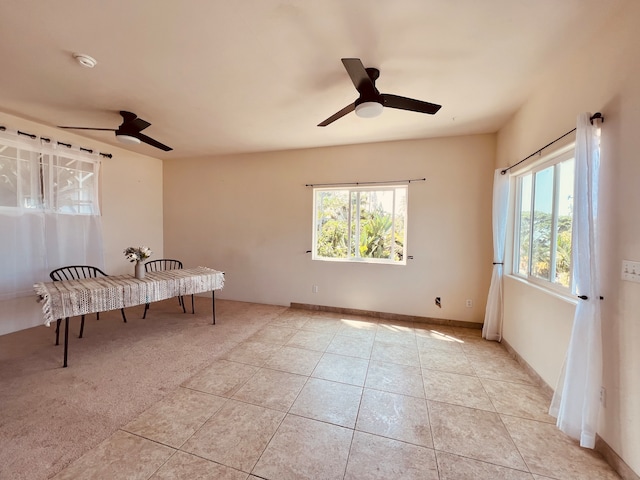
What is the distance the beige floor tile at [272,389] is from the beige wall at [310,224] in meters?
1.91

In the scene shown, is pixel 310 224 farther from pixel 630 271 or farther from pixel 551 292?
pixel 630 271

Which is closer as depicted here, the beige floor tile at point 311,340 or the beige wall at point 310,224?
the beige floor tile at point 311,340

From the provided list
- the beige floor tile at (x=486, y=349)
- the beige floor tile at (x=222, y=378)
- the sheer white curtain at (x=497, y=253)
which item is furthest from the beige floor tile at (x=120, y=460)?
the sheer white curtain at (x=497, y=253)

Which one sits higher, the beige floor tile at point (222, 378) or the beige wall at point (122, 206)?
the beige wall at point (122, 206)

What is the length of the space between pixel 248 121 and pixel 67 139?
2737 millimetres

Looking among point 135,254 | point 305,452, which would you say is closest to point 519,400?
point 305,452

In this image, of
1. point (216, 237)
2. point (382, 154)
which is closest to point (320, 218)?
point (382, 154)

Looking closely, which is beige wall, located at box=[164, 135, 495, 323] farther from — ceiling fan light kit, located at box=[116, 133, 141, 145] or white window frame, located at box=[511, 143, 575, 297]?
ceiling fan light kit, located at box=[116, 133, 141, 145]

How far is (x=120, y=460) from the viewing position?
55.9 inches

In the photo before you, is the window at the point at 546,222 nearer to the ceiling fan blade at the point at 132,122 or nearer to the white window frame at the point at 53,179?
the ceiling fan blade at the point at 132,122

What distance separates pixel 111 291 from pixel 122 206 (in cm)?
243

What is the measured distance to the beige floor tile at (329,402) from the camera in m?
1.79

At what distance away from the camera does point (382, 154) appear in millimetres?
3789

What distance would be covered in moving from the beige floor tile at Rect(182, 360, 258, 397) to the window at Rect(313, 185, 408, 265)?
7.06ft
